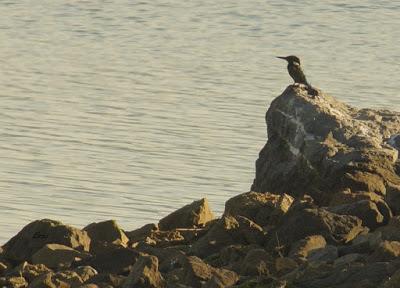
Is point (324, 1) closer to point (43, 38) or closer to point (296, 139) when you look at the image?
point (43, 38)

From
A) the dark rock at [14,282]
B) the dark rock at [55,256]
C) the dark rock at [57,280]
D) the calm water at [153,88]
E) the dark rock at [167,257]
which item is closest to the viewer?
the dark rock at [57,280]

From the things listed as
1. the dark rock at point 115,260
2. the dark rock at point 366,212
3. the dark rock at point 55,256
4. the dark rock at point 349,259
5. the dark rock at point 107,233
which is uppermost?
the dark rock at point 349,259

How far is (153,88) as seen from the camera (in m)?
21.9

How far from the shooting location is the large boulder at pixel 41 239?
11906 mm

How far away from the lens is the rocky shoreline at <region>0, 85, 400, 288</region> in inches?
381

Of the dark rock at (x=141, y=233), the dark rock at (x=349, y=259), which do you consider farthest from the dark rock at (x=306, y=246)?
the dark rock at (x=141, y=233)

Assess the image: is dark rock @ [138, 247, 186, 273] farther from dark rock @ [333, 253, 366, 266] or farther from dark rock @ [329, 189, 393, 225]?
dark rock @ [329, 189, 393, 225]

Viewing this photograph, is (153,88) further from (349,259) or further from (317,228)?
(349,259)

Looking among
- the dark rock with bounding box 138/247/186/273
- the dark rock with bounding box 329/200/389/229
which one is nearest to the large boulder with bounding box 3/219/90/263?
the dark rock with bounding box 138/247/186/273

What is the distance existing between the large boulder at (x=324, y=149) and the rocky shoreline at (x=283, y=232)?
0.04ft

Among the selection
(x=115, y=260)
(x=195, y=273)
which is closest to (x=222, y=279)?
(x=195, y=273)

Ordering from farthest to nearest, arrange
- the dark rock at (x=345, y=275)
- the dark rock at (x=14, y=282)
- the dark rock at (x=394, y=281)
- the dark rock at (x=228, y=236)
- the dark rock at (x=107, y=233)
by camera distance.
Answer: the dark rock at (x=107, y=233)
the dark rock at (x=228, y=236)
the dark rock at (x=14, y=282)
the dark rock at (x=345, y=275)
the dark rock at (x=394, y=281)

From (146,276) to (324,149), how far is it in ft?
11.4

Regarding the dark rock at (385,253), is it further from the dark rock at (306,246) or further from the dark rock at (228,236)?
the dark rock at (228,236)
